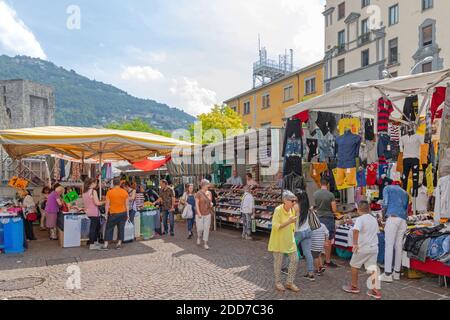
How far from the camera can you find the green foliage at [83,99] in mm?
138538

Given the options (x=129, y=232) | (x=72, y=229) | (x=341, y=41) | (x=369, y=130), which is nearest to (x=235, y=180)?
(x=129, y=232)

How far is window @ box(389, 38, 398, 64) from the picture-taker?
2648 cm

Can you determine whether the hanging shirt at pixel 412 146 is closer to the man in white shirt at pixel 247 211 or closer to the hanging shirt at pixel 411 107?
the hanging shirt at pixel 411 107

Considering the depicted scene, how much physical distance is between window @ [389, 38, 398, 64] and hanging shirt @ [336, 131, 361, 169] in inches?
868

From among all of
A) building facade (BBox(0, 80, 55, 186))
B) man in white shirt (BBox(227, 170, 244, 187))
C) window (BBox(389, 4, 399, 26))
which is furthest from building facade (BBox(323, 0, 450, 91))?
building facade (BBox(0, 80, 55, 186))

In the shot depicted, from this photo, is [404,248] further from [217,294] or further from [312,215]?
[217,294]

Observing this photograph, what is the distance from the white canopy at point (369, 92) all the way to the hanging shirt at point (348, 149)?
64 cm

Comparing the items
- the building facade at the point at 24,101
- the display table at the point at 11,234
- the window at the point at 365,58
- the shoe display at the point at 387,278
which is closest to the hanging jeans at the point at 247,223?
the shoe display at the point at 387,278

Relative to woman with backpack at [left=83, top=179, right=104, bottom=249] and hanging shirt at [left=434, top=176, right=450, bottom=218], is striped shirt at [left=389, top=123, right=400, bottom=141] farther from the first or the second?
woman with backpack at [left=83, top=179, right=104, bottom=249]

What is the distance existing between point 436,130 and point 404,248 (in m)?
3.14

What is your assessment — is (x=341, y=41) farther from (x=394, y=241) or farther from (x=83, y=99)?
(x=83, y=99)

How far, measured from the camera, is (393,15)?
89.4ft
